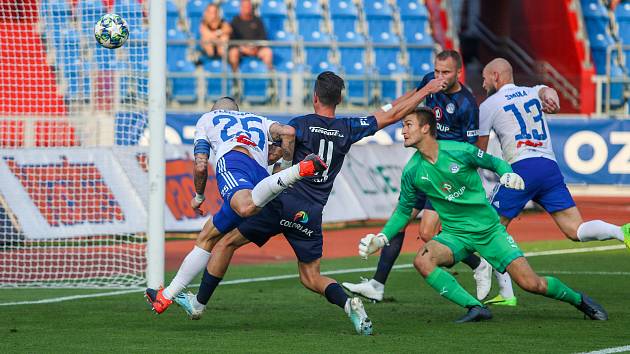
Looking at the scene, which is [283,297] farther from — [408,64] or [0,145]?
[408,64]

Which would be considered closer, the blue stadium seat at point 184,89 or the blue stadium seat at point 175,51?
the blue stadium seat at point 184,89

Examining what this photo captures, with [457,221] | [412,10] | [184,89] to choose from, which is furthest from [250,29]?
[457,221]

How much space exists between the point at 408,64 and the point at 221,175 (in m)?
15.7

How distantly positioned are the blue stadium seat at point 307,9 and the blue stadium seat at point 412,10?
1784 mm

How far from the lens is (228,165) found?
8984 mm

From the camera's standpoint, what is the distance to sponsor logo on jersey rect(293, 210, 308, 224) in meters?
8.71

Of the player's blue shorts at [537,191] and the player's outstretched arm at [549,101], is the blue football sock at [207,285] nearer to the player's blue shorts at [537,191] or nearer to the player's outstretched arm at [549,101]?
the player's blue shorts at [537,191]

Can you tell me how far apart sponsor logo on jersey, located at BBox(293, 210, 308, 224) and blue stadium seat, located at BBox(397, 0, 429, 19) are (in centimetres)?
1705

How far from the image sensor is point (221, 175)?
8969 millimetres

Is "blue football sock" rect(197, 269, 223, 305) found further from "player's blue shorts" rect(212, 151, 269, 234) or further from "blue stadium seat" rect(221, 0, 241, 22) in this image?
"blue stadium seat" rect(221, 0, 241, 22)

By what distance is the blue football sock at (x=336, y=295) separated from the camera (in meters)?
8.68

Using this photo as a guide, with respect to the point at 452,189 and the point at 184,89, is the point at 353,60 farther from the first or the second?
the point at 452,189

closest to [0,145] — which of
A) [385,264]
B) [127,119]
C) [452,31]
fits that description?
[127,119]

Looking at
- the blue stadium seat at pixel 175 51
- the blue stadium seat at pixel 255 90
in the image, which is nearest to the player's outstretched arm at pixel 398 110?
the blue stadium seat at pixel 255 90
